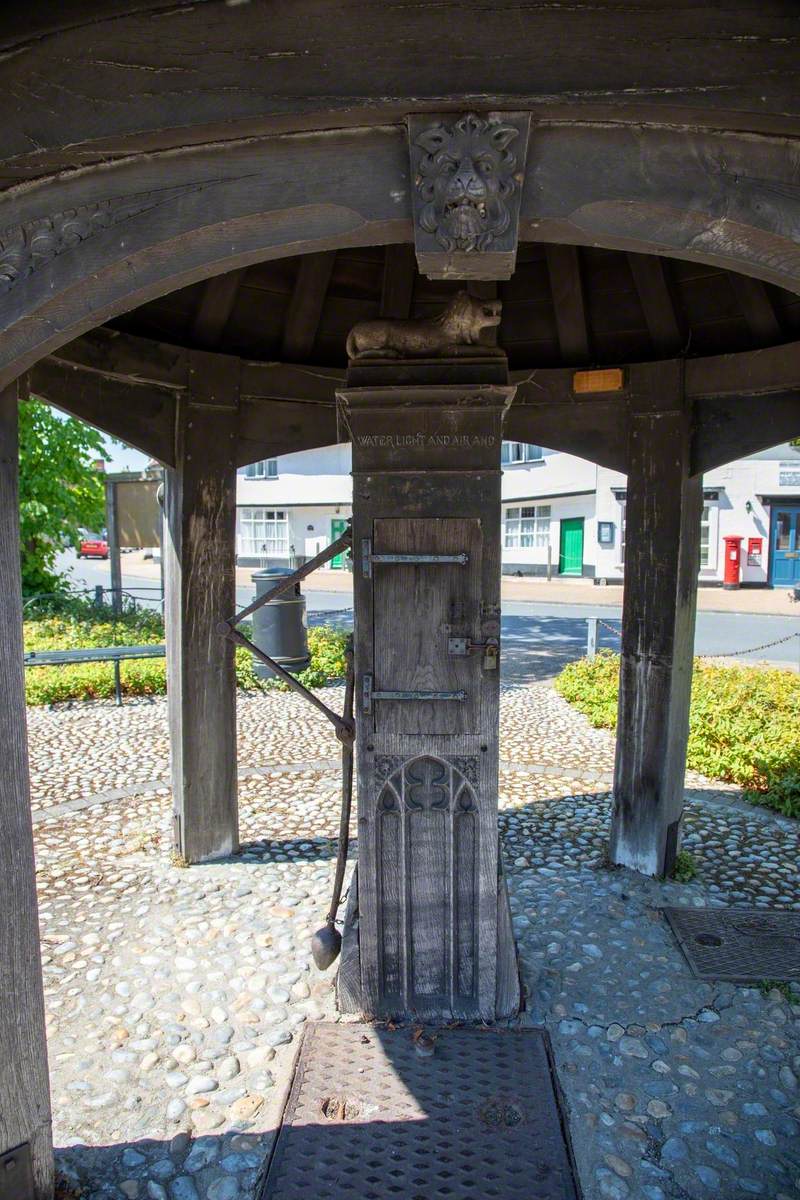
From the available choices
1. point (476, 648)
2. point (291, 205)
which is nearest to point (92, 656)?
point (476, 648)

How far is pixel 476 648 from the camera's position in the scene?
118 inches

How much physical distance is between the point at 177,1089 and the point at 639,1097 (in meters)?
1.68

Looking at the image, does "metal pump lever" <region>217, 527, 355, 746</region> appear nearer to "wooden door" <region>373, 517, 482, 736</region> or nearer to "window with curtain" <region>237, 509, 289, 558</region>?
"wooden door" <region>373, 517, 482, 736</region>

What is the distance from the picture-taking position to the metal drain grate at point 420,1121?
230cm

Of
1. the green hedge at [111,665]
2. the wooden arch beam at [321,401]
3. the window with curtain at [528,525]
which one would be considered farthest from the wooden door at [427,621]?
the window with curtain at [528,525]

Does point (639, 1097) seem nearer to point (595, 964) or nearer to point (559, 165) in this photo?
point (595, 964)

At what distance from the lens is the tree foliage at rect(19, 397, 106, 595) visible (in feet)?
41.6

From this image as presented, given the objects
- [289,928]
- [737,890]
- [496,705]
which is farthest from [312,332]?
[737,890]

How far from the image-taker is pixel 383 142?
181 centimetres

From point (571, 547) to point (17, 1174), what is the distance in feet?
78.1

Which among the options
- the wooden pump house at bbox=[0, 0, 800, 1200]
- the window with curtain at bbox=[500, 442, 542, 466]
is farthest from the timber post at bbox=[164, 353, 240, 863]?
the window with curtain at bbox=[500, 442, 542, 466]

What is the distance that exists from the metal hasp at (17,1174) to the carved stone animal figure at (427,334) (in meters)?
2.84

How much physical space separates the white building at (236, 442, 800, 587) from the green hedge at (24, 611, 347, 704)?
6.11m

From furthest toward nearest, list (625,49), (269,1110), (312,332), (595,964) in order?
1. (312,332)
2. (595,964)
3. (269,1110)
4. (625,49)
